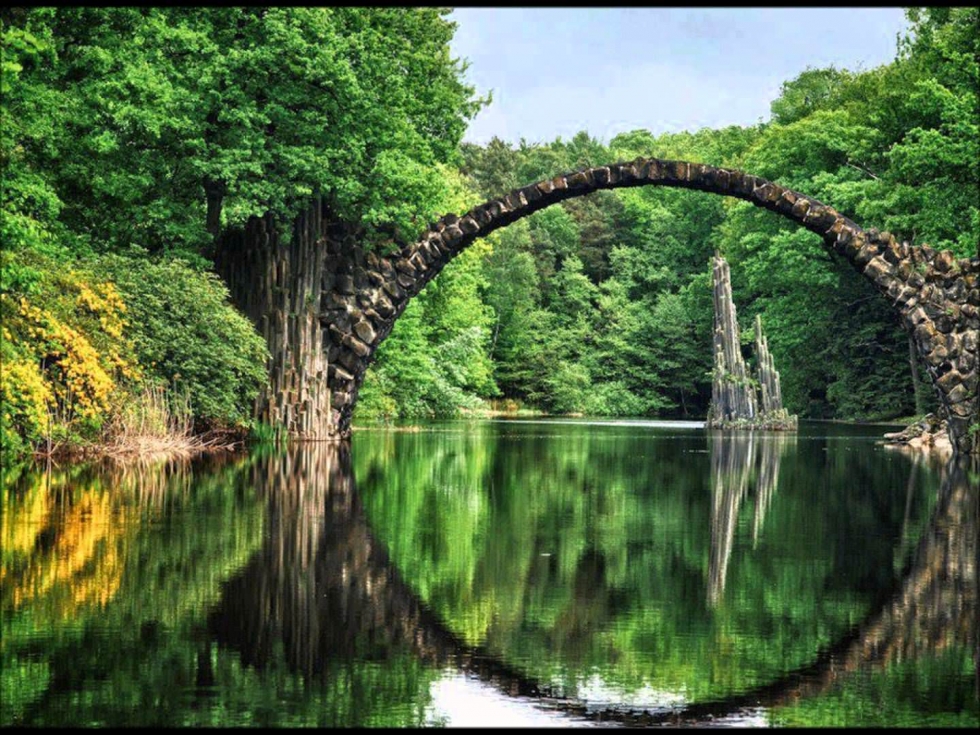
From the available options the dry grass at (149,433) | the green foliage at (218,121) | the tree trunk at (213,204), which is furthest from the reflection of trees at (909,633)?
the tree trunk at (213,204)

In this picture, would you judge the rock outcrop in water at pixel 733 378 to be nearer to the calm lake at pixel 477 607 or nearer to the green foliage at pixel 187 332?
the green foliage at pixel 187 332

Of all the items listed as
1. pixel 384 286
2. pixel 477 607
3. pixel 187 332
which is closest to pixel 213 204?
pixel 384 286

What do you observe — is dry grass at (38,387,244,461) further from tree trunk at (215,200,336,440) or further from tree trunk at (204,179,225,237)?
tree trunk at (204,179,225,237)

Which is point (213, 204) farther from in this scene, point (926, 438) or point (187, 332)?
point (926, 438)

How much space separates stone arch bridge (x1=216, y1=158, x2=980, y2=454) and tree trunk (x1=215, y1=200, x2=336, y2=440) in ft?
0.06

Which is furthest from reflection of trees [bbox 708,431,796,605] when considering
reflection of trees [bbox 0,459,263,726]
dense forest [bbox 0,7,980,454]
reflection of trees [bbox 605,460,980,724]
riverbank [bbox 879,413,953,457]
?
dense forest [bbox 0,7,980,454]

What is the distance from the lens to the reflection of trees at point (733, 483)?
35.8 feet

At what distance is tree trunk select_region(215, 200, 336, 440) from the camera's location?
29.3 meters

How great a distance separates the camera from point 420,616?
8000 millimetres

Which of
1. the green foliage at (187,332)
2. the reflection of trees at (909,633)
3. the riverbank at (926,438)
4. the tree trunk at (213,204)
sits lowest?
the reflection of trees at (909,633)

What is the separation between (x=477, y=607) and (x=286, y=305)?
21.6 meters

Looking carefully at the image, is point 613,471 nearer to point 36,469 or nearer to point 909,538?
point 36,469

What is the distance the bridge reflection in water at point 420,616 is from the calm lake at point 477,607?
0.02 meters

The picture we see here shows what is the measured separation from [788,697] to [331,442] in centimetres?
2411
